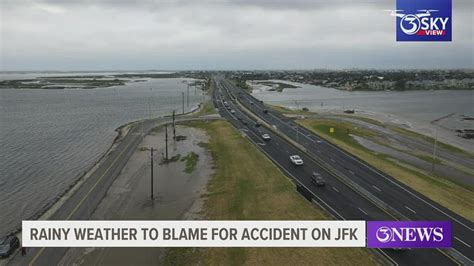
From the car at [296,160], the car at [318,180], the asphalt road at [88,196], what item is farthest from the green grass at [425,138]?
the asphalt road at [88,196]

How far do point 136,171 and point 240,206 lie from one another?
18.3 metres

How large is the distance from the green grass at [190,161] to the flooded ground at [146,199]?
29 centimetres

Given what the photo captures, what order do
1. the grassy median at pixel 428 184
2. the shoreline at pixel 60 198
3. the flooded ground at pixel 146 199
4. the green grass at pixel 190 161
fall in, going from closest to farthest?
the flooded ground at pixel 146 199 < the shoreline at pixel 60 198 < the grassy median at pixel 428 184 < the green grass at pixel 190 161

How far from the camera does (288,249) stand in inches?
921

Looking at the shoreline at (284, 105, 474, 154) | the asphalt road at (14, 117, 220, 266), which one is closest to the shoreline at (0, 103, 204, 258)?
the asphalt road at (14, 117, 220, 266)

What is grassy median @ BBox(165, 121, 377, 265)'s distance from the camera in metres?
22.5

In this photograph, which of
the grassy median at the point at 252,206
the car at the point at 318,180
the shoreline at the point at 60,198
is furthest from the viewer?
the car at the point at 318,180

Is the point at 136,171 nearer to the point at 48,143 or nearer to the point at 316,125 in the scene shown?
the point at 48,143

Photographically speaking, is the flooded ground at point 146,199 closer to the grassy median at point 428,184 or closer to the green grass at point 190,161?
the green grass at point 190,161

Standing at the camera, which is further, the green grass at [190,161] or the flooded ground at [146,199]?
the green grass at [190,161]

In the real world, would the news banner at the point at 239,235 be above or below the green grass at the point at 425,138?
below

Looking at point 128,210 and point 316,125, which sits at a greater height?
point 316,125

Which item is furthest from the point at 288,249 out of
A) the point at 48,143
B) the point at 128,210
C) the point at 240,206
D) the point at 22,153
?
the point at 48,143

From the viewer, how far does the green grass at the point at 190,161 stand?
147 feet
